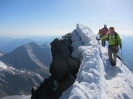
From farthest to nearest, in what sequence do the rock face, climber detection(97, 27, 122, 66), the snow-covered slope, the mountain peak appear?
climber detection(97, 27, 122, 66), the rock face, the mountain peak, the snow-covered slope

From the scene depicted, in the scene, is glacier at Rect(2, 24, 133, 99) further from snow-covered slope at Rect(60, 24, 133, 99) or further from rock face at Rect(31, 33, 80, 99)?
rock face at Rect(31, 33, 80, 99)

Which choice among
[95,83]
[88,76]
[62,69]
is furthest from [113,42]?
[95,83]

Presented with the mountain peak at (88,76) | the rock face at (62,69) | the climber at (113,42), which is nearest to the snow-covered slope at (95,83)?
the mountain peak at (88,76)

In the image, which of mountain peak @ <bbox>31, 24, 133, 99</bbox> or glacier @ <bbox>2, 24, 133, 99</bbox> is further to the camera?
mountain peak @ <bbox>31, 24, 133, 99</bbox>

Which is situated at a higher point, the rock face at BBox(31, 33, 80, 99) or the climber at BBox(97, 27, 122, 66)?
the climber at BBox(97, 27, 122, 66)

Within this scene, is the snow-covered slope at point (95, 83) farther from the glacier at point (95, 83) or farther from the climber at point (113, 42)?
the climber at point (113, 42)

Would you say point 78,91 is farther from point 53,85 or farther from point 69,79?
point 53,85

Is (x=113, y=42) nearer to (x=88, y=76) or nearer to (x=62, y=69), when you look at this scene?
(x=62, y=69)

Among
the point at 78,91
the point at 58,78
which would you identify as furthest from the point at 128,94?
the point at 58,78

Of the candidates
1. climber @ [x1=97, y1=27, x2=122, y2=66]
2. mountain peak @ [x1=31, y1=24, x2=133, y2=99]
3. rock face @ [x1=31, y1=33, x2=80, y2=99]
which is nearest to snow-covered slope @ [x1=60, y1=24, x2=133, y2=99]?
mountain peak @ [x1=31, y1=24, x2=133, y2=99]

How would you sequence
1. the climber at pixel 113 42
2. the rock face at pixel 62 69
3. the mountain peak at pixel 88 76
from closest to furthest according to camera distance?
1. the mountain peak at pixel 88 76
2. the rock face at pixel 62 69
3. the climber at pixel 113 42

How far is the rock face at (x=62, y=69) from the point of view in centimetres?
1894

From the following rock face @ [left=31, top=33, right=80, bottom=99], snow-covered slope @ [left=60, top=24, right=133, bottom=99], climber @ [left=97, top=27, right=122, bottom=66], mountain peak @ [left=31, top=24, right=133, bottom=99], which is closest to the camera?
snow-covered slope @ [left=60, top=24, right=133, bottom=99]

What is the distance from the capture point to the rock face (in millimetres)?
18938
